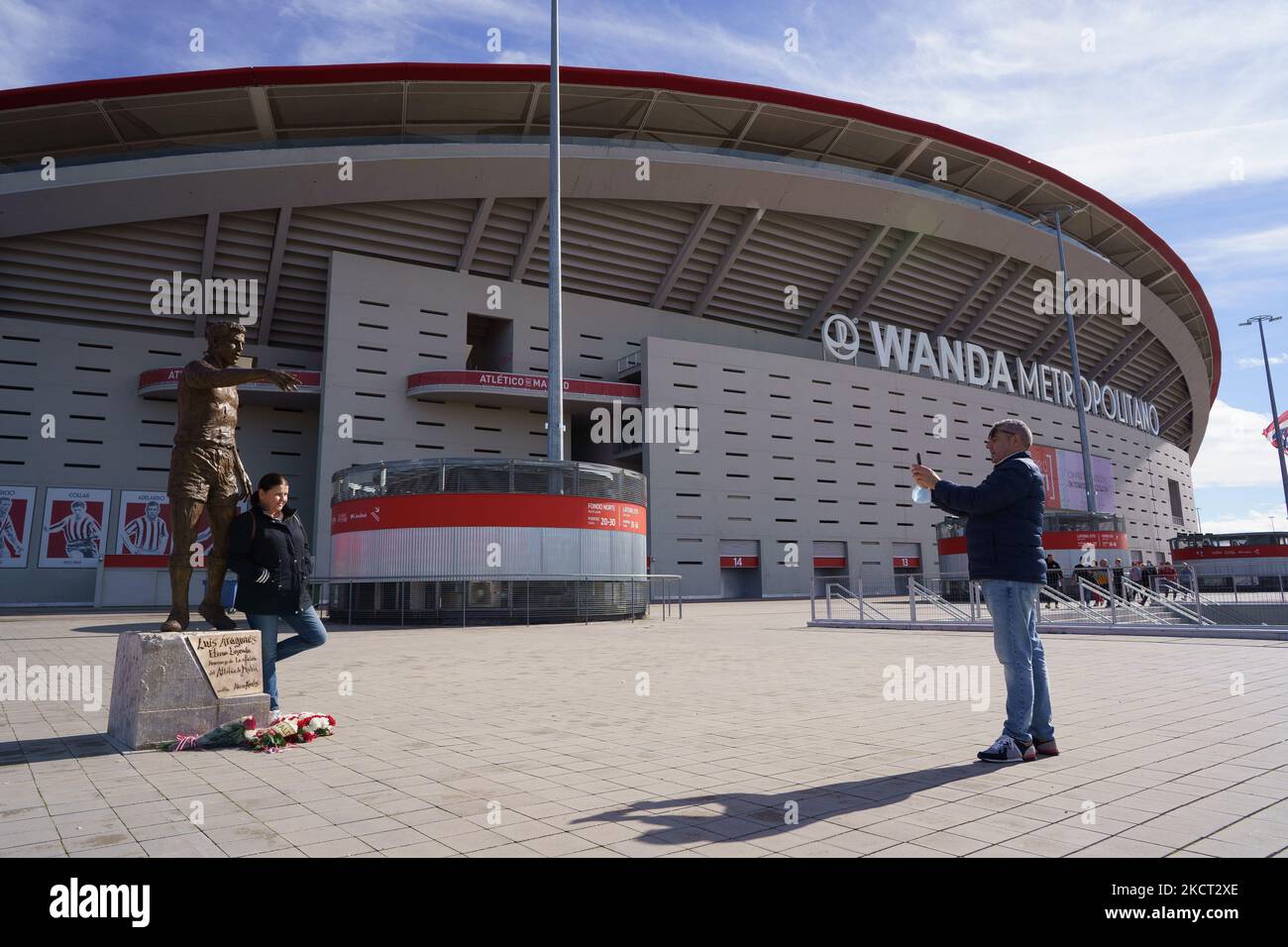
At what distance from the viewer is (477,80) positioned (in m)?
28.5

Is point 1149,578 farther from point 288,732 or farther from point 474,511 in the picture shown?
point 288,732

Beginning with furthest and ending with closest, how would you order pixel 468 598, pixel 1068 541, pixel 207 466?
1. pixel 1068 541
2. pixel 468 598
3. pixel 207 466

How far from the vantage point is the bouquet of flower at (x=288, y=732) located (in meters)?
4.99

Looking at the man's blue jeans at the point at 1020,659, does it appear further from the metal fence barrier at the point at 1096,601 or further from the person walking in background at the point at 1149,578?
the person walking in background at the point at 1149,578

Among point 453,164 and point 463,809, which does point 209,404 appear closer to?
point 463,809

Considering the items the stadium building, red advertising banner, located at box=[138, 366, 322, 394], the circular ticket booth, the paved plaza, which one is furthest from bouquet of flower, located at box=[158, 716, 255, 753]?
red advertising banner, located at box=[138, 366, 322, 394]

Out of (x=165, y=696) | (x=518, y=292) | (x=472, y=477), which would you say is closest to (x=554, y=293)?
(x=472, y=477)

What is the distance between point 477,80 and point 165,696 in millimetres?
28352

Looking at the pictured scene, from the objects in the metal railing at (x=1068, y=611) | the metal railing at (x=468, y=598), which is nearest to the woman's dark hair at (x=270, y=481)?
the metal railing at (x=468, y=598)

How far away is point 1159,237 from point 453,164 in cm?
4212

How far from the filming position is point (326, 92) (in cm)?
2798

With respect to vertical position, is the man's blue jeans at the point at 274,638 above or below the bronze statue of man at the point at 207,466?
below

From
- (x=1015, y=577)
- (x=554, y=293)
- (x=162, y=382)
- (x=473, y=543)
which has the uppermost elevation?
(x=162, y=382)

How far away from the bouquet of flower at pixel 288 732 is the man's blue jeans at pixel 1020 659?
4.36 metres
